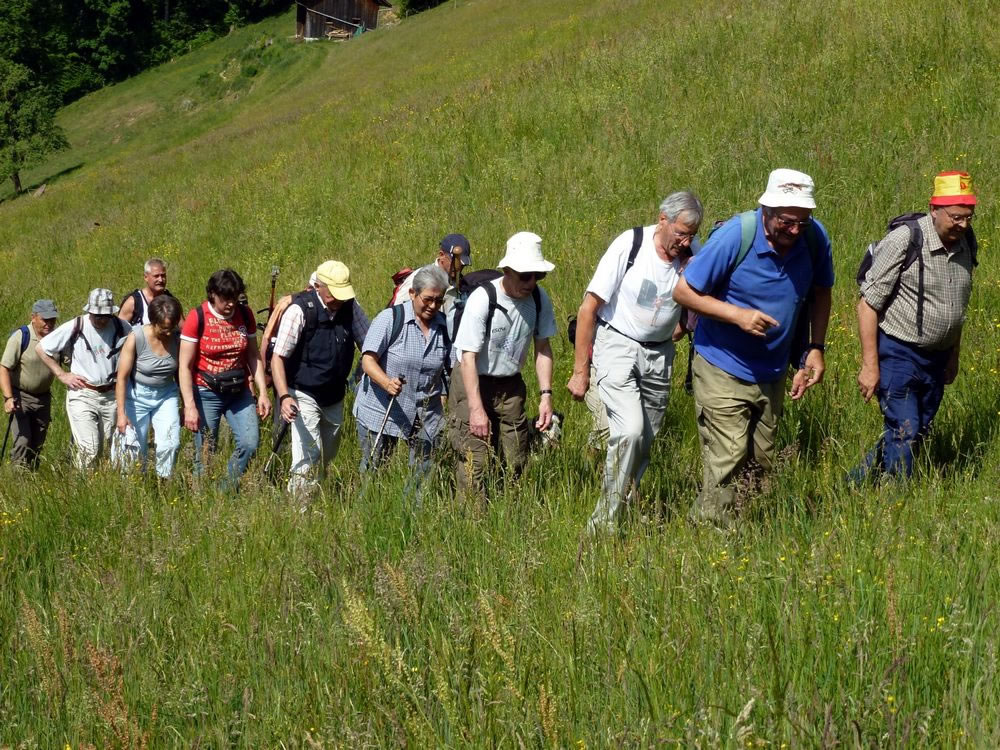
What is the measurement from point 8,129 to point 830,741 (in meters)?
54.8

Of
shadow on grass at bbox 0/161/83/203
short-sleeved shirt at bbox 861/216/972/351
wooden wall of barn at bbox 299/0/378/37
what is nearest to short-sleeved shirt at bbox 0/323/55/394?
short-sleeved shirt at bbox 861/216/972/351

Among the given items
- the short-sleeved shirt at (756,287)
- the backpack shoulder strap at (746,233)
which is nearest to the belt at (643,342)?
the short-sleeved shirt at (756,287)

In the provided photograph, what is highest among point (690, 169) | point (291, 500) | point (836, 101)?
point (836, 101)

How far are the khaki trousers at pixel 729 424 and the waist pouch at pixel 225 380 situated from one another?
3.75m

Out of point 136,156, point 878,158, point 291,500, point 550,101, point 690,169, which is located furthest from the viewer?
point 136,156

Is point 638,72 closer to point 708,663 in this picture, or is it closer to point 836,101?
point 836,101

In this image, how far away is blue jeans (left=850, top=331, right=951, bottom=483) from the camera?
5.39 meters

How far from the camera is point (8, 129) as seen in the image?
4975 cm

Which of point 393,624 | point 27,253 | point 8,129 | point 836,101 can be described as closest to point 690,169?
point 836,101

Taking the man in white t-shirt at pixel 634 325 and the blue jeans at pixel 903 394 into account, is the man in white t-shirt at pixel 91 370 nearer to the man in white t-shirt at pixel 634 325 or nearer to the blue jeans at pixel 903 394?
the man in white t-shirt at pixel 634 325

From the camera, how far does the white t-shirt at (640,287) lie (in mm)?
5652

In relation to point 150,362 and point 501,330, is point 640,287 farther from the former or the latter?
point 150,362

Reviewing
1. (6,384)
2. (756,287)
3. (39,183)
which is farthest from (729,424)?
(39,183)

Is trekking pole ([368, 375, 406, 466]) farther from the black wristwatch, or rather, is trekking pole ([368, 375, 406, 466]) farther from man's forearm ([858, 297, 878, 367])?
man's forearm ([858, 297, 878, 367])
